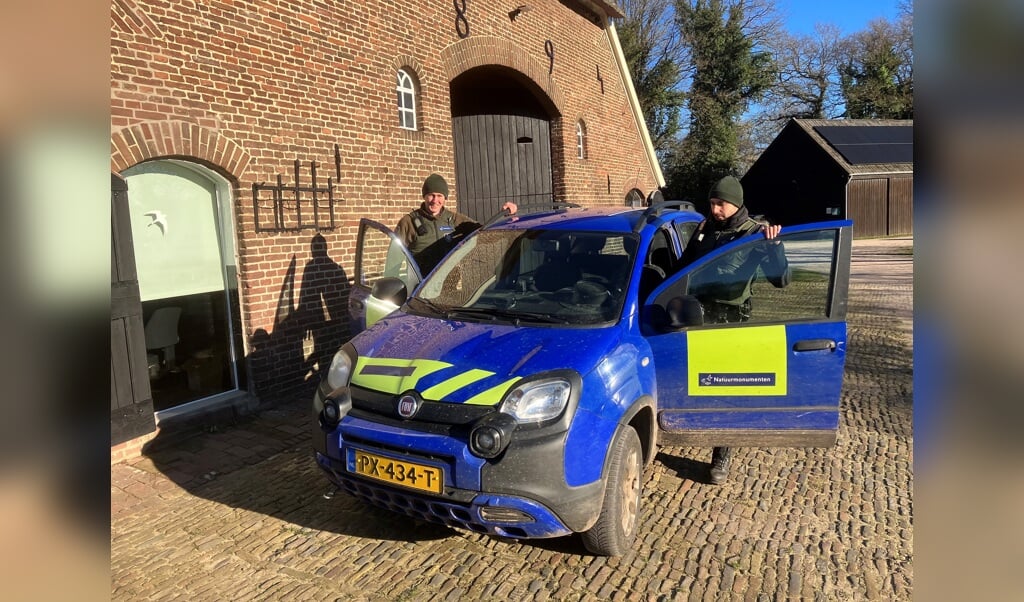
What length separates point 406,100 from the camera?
26.5 feet

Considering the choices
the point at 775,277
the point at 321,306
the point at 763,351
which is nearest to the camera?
the point at 763,351

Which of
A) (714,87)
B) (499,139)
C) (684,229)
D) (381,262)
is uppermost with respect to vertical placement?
(714,87)

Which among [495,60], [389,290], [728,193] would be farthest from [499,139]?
[728,193]

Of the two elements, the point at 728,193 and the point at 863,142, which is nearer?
the point at 728,193

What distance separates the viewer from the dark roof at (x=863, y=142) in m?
28.9

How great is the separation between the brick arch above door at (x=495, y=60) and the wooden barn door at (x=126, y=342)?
541cm

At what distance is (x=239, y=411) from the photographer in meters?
5.85

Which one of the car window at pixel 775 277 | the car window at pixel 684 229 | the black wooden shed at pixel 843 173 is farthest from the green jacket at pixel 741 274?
the black wooden shed at pixel 843 173

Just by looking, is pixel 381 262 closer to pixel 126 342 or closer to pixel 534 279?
pixel 126 342

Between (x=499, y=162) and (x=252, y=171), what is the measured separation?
5.67 metres

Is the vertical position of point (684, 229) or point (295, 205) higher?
point (295, 205)

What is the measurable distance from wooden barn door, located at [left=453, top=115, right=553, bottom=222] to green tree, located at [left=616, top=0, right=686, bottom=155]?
2390cm

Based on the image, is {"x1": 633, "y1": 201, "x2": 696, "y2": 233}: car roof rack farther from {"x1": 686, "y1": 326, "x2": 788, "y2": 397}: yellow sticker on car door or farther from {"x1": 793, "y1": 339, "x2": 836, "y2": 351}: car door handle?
{"x1": 793, "y1": 339, "x2": 836, "y2": 351}: car door handle
